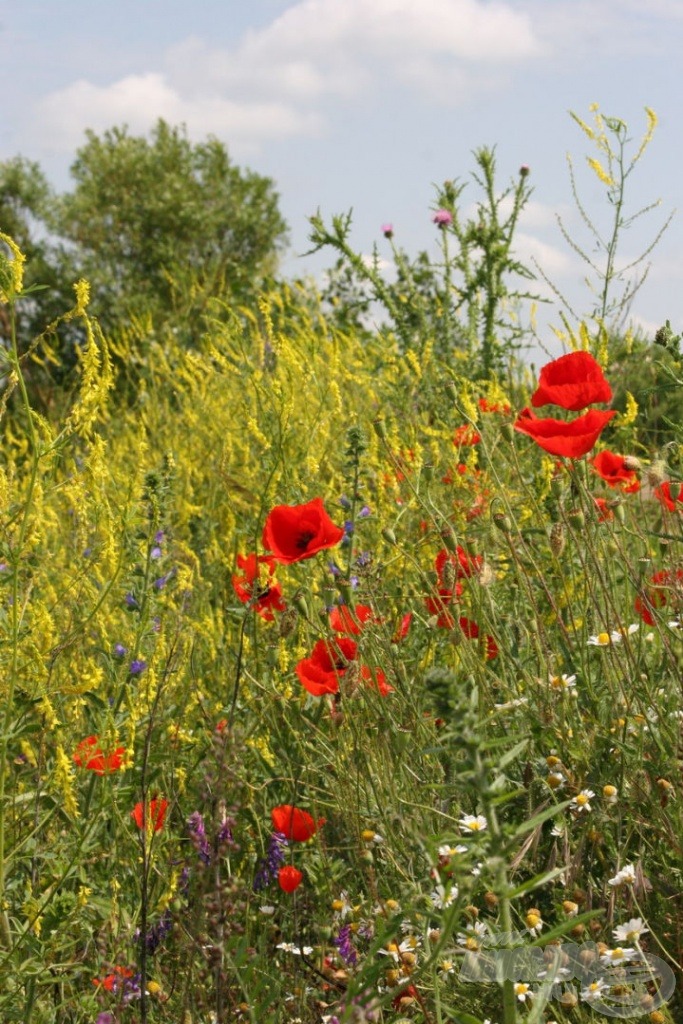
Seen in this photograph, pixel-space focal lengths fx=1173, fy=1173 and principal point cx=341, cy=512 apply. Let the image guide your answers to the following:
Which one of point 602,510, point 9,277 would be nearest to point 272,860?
point 602,510

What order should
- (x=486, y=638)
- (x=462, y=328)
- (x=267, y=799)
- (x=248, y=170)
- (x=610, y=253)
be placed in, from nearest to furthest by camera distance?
(x=486, y=638), (x=267, y=799), (x=610, y=253), (x=462, y=328), (x=248, y=170)

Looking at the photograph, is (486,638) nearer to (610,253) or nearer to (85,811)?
(85,811)

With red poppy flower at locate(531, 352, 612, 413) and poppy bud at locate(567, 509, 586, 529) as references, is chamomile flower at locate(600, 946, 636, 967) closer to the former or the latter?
poppy bud at locate(567, 509, 586, 529)

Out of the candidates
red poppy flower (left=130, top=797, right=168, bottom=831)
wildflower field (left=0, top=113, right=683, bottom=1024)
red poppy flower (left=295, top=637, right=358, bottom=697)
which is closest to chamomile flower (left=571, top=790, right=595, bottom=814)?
wildflower field (left=0, top=113, right=683, bottom=1024)

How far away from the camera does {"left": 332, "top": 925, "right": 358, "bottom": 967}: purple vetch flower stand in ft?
6.26

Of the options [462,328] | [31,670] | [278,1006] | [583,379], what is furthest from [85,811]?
[462,328]

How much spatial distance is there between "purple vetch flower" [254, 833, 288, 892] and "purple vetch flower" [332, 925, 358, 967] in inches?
12.6

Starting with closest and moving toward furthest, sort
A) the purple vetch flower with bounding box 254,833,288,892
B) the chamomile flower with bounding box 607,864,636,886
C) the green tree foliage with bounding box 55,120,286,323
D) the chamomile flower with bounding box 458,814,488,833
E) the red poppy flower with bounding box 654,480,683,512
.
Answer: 1. the chamomile flower with bounding box 458,814,488,833
2. the chamomile flower with bounding box 607,864,636,886
3. the red poppy flower with bounding box 654,480,683,512
4. the purple vetch flower with bounding box 254,833,288,892
5. the green tree foliage with bounding box 55,120,286,323

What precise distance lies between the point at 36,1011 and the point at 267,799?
28.1 inches

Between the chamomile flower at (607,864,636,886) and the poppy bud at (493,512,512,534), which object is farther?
the poppy bud at (493,512,512,534)

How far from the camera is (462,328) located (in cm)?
524

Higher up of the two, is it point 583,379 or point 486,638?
point 583,379

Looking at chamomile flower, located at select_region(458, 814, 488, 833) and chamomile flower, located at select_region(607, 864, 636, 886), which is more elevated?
chamomile flower, located at select_region(458, 814, 488, 833)

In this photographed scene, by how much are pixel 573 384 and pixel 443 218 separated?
10.6 feet
